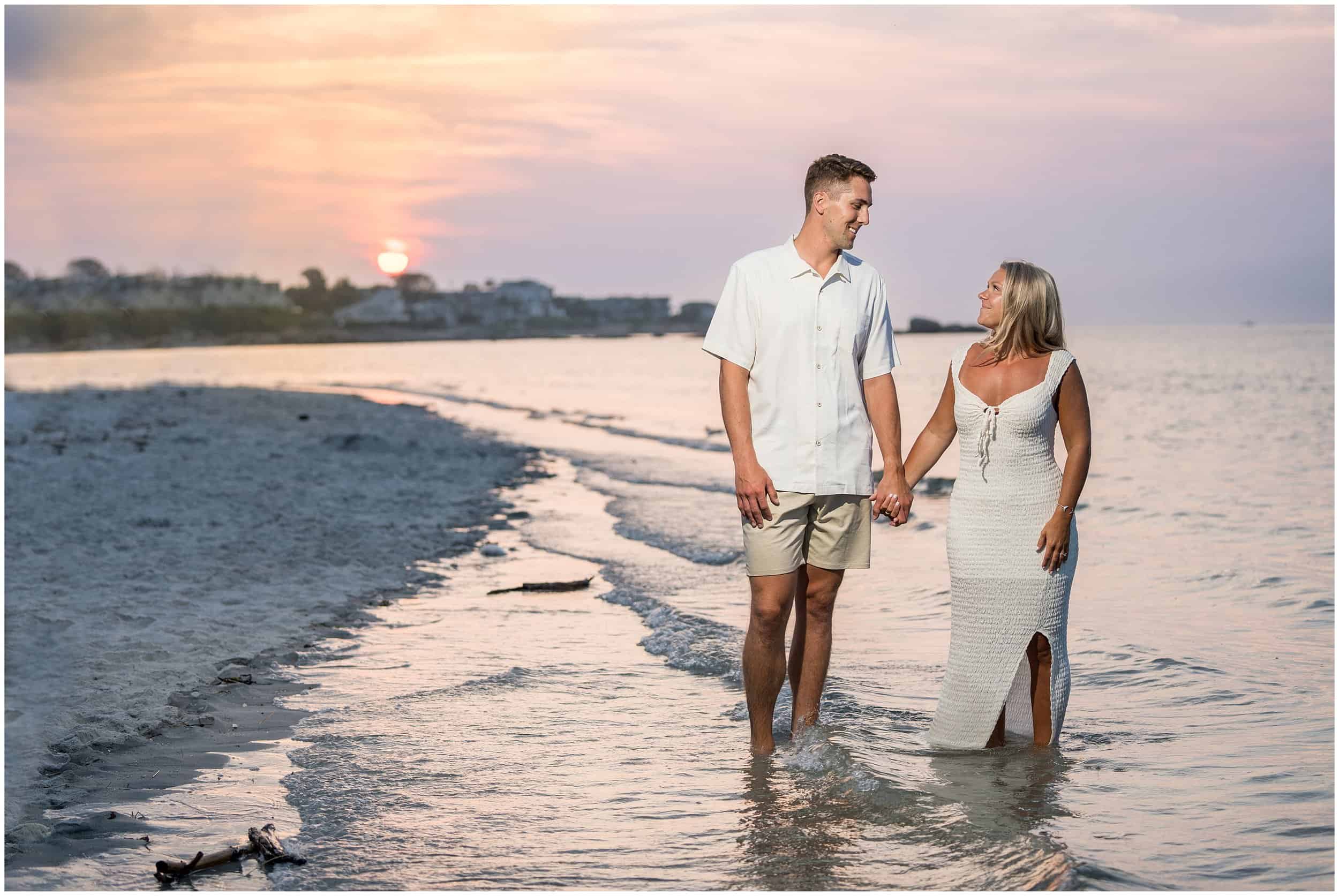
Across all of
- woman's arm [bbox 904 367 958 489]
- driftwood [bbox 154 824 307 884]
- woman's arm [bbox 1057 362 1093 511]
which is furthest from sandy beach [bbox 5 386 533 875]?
woman's arm [bbox 1057 362 1093 511]

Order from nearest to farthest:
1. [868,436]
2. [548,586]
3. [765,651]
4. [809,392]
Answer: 1. [809,392]
2. [868,436]
3. [765,651]
4. [548,586]

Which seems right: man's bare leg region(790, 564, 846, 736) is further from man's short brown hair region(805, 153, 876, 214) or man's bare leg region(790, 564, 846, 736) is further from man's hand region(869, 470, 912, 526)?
man's short brown hair region(805, 153, 876, 214)

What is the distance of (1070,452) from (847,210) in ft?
4.04

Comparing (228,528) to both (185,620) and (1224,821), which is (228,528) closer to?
(185,620)

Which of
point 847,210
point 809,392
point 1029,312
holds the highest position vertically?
point 847,210

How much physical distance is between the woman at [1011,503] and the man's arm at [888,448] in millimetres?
69

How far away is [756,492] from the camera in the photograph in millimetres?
4434

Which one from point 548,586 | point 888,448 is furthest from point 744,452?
point 548,586

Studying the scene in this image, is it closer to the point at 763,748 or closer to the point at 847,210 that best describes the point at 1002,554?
the point at 763,748

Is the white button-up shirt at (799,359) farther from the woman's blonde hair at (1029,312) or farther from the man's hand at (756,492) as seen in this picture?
the woman's blonde hair at (1029,312)

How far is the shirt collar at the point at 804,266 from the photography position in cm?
449

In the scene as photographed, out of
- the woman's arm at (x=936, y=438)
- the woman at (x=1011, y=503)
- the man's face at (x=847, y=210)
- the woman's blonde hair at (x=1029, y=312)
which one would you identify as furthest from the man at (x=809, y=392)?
the woman's blonde hair at (x=1029, y=312)

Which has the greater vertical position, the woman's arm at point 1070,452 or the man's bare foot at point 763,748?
the woman's arm at point 1070,452

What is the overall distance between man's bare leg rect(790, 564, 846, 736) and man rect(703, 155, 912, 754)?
10 cm
